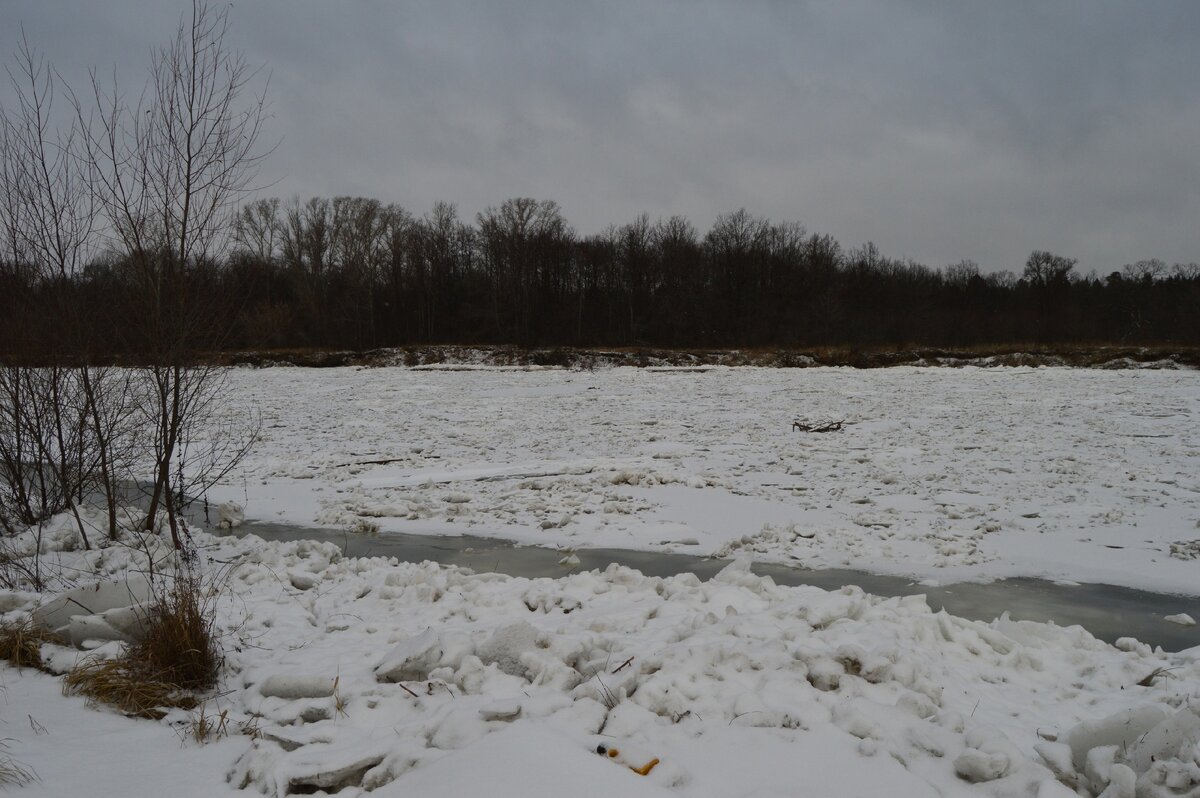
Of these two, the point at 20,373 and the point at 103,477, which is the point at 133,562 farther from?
the point at 20,373

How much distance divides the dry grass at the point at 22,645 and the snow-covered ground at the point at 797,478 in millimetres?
4085

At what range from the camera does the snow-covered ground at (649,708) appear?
2.71m

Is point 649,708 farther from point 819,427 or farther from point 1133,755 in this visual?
point 819,427

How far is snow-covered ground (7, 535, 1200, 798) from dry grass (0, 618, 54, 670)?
0.27 feet

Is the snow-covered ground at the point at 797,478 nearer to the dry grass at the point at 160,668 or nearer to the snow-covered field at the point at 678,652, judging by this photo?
the snow-covered field at the point at 678,652

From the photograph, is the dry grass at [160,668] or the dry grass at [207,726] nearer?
the dry grass at [207,726]

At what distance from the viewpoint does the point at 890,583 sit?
232 inches

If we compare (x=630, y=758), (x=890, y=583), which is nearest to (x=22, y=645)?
(x=630, y=758)

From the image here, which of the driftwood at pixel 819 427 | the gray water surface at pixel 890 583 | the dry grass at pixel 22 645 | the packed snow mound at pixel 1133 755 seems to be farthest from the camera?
the driftwood at pixel 819 427

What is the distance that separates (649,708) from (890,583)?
352 centimetres

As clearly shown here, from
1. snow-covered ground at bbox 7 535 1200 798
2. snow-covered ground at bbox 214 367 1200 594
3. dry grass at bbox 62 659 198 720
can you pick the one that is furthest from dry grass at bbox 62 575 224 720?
snow-covered ground at bbox 214 367 1200 594

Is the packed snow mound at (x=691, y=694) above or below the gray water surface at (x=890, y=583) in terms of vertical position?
above

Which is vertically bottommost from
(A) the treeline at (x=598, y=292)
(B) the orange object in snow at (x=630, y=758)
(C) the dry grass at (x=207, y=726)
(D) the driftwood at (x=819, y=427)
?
(C) the dry grass at (x=207, y=726)

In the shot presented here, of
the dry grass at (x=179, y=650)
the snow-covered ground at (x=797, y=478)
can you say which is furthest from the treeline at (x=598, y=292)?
the dry grass at (x=179, y=650)
